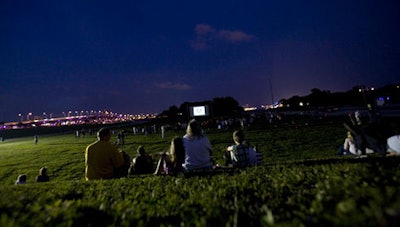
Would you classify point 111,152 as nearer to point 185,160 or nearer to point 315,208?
point 185,160

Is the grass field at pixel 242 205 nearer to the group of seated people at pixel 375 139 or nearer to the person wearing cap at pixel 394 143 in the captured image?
the group of seated people at pixel 375 139

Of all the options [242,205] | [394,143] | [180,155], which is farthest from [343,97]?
[242,205]

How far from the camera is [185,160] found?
729 cm

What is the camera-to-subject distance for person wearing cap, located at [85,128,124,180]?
7435 millimetres

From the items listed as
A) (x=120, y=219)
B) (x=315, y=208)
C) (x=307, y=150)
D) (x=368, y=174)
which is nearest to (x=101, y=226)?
(x=120, y=219)

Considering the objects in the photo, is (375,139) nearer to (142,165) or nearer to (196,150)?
(196,150)

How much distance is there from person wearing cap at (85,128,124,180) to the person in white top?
2138 millimetres

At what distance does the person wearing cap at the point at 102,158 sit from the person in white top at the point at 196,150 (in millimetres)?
2138

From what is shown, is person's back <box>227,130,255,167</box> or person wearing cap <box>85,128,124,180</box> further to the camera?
person's back <box>227,130,255,167</box>

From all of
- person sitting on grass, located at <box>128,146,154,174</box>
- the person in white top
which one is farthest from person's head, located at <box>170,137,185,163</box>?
person sitting on grass, located at <box>128,146,154,174</box>

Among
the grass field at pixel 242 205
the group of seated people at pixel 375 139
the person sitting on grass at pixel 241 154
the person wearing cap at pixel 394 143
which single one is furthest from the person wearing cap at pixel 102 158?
the person wearing cap at pixel 394 143

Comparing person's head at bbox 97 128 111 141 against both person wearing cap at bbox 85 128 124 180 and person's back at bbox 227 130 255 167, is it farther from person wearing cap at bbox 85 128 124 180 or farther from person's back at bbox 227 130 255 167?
person's back at bbox 227 130 255 167

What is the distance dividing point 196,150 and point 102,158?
2.80 metres

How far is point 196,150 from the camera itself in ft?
23.4
